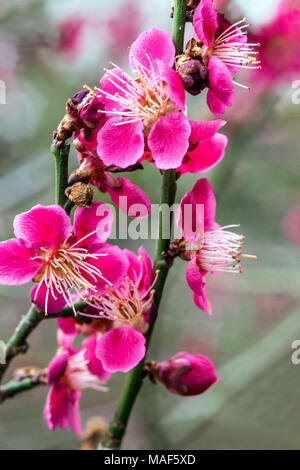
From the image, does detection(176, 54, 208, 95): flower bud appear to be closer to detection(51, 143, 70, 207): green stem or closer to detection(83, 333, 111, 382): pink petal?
detection(51, 143, 70, 207): green stem

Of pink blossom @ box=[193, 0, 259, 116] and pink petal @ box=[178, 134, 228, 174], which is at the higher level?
pink blossom @ box=[193, 0, 259, 116]

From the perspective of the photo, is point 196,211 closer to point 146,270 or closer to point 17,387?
point 146,270

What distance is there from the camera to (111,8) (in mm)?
2045

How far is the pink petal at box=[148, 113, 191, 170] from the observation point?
66cm

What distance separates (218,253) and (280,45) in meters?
1.14

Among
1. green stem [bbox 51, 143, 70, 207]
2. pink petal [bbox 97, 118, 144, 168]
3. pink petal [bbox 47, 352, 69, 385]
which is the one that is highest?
pink petal [bbox 97, 118, 144, 168]

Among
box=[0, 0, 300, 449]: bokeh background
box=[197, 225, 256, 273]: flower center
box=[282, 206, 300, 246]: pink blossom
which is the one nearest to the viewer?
box=[197, 225, 256, 273]: flower center

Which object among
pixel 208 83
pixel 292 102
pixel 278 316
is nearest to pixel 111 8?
pixel 292 102

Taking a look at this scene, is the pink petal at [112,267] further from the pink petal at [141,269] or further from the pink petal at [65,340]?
the pink petal at [65,340]

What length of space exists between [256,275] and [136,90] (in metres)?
1.13

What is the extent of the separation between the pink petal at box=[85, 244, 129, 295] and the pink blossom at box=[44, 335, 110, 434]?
0.47 ft

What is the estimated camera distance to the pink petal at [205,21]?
0.66 meters

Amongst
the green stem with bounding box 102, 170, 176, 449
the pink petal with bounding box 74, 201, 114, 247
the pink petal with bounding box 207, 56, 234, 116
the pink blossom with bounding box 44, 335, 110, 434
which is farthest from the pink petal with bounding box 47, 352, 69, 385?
the pink petal with bounding box 207, 56, 234, 116

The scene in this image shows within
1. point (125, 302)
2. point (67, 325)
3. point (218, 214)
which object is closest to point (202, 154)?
point (125, 302)
